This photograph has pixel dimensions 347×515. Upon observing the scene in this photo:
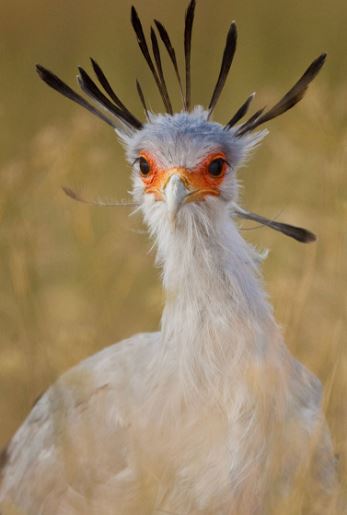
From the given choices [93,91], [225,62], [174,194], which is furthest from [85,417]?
[225,62]

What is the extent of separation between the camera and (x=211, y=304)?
8.17 feet

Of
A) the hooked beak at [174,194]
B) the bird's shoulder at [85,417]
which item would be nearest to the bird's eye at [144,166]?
the hooked beak at [174,194]

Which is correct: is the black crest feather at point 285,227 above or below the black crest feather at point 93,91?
below

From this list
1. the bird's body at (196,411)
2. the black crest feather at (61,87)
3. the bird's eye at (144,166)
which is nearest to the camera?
the bird's body at (196,411)

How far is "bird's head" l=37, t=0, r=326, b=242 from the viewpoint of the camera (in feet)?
8.26

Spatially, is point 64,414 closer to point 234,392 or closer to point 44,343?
point 44,343

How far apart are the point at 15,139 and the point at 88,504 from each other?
75.2 inches

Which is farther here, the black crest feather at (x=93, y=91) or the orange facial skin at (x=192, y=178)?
the black crest feather at (x=93, y=91)

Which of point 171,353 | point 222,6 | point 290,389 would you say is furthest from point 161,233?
point 222,6

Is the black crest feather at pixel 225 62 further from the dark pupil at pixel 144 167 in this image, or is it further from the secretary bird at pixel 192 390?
the dark pupil at pixel 144 167

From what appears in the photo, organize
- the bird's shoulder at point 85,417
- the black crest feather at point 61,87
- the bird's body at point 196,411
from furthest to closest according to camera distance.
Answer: the black crest feather at point 61,87
the bird's shoulder at point 85,417
the bird's body at point 196,411

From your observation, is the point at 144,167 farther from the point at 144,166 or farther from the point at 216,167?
the point at 216,167

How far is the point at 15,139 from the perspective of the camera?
4.14 m

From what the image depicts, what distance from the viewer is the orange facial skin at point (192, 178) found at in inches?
98.9
